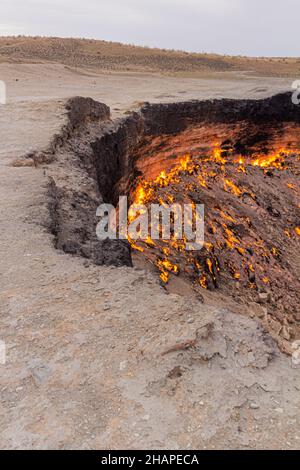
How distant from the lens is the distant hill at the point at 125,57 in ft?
76.1

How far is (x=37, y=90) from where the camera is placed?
1122 cm

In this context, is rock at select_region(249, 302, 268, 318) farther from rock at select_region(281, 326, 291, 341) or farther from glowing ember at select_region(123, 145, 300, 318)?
glowing ember at select_region(123, 145, 300, 318)

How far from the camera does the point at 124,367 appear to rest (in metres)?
2.08

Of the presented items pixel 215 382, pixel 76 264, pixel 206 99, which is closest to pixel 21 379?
pixel 215 382

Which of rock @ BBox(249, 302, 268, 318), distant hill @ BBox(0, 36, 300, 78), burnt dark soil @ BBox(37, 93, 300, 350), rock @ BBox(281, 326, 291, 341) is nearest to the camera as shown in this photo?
burnt dark soil @ BBox(37, 93, 300, 350)

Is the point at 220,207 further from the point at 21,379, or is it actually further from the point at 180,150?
the point at 21,379

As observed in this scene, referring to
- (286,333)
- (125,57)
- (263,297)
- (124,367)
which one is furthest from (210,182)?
(125,57)

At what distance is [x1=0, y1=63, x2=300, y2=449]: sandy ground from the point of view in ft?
5.80

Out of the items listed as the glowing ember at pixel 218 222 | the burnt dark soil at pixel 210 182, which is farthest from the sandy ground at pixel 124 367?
the glowing ember at pixel 218 222

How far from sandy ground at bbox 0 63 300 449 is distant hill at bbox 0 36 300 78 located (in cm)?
2002

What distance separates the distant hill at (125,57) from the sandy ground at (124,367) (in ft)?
65.7

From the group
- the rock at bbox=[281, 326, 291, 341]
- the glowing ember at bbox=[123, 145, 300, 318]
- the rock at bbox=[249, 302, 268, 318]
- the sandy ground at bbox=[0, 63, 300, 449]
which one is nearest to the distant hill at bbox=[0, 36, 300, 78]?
the glowing ember at bbox=[123, 145, 300, 318]

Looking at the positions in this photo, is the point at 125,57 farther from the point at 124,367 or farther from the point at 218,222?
the point at 124,367
